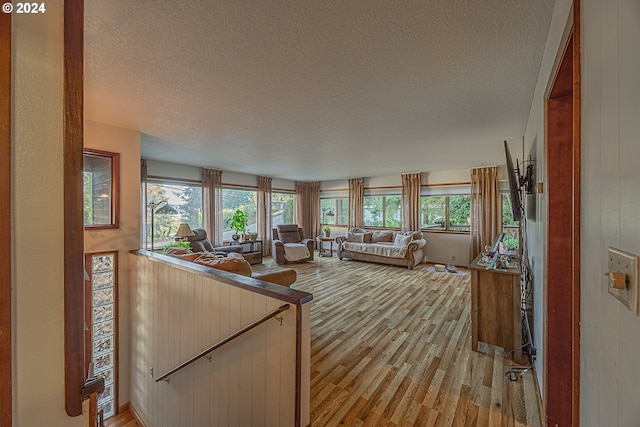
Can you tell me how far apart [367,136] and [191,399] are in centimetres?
349

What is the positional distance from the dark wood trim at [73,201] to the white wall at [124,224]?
8.77 ft

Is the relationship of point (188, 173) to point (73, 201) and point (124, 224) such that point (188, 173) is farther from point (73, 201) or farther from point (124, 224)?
point (73, 201)

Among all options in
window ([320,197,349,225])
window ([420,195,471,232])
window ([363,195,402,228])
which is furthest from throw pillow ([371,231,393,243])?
window ([320,197,349,225])

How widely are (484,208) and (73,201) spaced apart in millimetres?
6860

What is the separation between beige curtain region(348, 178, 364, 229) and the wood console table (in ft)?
17.3

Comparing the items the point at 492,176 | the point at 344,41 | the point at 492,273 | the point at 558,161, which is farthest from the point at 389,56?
the point at 492,176

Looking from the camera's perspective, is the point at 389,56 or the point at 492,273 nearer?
the point at 389,56

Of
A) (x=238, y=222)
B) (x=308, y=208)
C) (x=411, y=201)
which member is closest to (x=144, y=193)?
(x=238, y=222)

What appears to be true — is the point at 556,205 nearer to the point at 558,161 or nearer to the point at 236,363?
the point at 558,161

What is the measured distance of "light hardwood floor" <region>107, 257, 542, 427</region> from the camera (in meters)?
1.82

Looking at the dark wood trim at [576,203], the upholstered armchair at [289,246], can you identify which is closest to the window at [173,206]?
the upholstered armchair at [289,246]

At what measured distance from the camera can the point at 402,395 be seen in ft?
6.56

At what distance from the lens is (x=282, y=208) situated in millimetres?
8656
